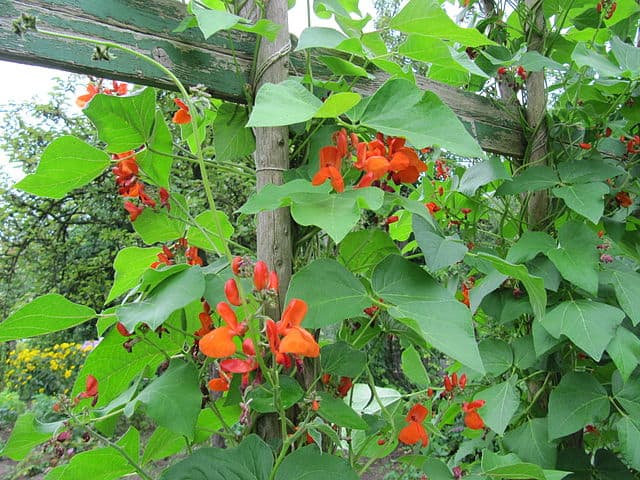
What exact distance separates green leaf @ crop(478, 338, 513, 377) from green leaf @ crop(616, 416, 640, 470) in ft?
0.79

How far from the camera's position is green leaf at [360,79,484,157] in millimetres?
589

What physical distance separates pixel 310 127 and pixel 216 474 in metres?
0.47

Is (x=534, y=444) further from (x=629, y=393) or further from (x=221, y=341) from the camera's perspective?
(x=221, y=341)

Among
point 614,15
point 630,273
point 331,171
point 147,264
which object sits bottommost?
point 630,273

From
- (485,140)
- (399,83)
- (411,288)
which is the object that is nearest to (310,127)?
(399,83)

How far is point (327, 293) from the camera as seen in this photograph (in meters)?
0.59

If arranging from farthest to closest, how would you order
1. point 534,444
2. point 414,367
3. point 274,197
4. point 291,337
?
point 534,444 → point 414,367 → point 274,197 → point 291,337

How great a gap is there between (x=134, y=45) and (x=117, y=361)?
0.43 metres

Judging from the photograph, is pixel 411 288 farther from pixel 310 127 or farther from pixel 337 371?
pixel 310 127

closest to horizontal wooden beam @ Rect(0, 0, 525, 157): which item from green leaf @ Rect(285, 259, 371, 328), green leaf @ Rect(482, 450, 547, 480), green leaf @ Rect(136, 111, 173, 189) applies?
green leaf @ Rect(136, 111, 173, 189)

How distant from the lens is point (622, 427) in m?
1.04

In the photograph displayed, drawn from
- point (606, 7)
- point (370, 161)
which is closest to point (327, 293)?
point (370, 161)

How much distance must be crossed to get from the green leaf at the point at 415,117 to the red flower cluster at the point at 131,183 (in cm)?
28

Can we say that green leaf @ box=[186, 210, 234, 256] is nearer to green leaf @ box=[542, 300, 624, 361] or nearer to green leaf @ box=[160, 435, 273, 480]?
green leaf @ box=[160, 435, 273, 480]
